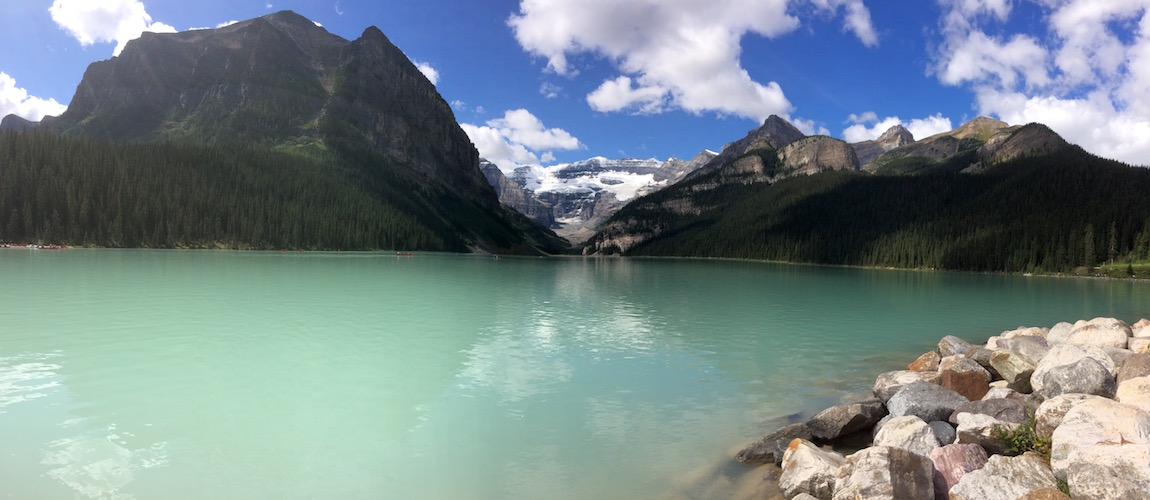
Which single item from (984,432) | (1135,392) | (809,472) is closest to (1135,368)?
(1135,392)

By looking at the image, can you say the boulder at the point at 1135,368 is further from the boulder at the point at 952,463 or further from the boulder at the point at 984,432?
the boulder at the point at 952,463

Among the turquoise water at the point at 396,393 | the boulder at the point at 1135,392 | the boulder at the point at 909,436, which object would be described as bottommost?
the turquoise water at the point at 396,393

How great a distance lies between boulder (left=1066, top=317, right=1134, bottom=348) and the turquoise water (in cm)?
707

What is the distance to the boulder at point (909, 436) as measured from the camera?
10975 mm

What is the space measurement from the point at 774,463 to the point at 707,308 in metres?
35.4

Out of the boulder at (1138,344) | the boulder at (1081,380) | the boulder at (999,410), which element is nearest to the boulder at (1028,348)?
the boulder at (1138,344)

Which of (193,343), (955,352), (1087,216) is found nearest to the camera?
(955,352)

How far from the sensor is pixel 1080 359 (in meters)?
12.9

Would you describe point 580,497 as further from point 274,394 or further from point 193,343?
point 193,343

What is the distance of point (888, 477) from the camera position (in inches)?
360

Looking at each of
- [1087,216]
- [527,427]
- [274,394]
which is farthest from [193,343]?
[1087,216]

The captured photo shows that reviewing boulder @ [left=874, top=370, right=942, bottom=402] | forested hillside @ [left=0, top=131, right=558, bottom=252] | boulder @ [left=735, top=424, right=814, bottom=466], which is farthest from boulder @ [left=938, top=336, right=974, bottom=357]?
forested hillside @ [left=0, top=131, right=558, bottom=252]

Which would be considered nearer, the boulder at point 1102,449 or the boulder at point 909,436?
the boulder at point 1102,449

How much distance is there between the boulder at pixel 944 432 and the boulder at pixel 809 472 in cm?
282
